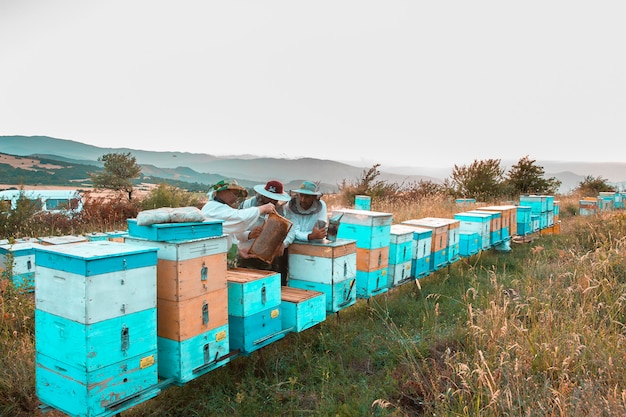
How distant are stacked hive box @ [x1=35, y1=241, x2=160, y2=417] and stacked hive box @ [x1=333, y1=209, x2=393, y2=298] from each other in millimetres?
3255

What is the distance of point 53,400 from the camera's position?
3039mm

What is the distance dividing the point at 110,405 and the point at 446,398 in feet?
8.40

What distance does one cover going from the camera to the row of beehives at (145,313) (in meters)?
2.85

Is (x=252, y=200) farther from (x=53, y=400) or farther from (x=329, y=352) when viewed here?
(x=53, y=400)

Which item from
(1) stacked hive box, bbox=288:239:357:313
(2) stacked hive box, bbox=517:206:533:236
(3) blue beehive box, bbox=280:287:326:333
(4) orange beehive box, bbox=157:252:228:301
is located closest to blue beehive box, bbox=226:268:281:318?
(3) blue beehive box, bbox=280:287:326:333

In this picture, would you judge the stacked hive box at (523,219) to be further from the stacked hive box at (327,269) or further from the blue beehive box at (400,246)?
the stacked hive box at (327,269)

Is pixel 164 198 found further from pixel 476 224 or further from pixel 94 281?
pixel 94 281

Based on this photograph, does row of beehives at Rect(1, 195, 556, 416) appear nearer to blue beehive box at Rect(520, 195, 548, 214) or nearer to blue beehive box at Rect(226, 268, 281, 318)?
blue beehive box at Rect(226, 268, 281, 318)

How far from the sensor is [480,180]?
2409 cm

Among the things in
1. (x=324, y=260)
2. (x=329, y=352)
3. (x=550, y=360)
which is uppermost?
(x=324, y=260)

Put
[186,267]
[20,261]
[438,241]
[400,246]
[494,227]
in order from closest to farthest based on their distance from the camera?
1. [186,267]
2. [20,261]
3. [400,246]
4. [438,241]
5. [494,227]

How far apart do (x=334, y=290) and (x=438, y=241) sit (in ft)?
10.7

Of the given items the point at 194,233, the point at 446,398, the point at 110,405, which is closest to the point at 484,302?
the point at 446,398

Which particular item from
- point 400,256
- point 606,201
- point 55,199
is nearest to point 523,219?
point 400,256
